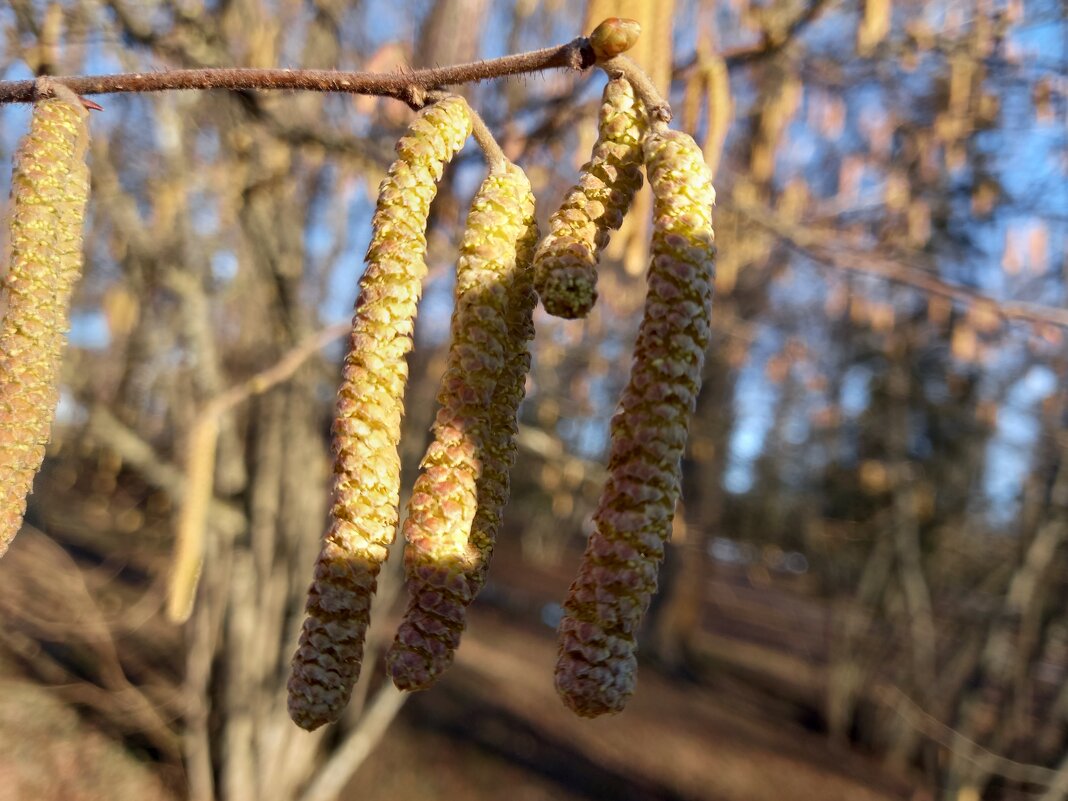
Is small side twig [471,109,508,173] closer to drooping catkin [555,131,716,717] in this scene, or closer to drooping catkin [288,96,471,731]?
drooping catkin [288,96,471,731]

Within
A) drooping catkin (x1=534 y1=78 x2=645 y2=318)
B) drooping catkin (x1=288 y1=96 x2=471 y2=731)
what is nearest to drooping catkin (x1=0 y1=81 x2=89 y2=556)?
drooping catkin (x1=288 y1=96 x2=471 y2=731)

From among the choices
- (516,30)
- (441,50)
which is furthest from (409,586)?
(516,30)

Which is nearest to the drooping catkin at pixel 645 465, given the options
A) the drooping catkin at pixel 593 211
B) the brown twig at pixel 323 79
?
the drooping catkin at pixel 593 211

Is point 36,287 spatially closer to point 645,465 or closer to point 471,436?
point 471,436

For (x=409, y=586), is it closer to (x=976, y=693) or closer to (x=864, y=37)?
(x=864, y=37)

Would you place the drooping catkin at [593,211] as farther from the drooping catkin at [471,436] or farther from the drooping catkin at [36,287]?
the drooping catkin at [36,287]

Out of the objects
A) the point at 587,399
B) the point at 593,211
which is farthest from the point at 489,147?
the point at 587,399

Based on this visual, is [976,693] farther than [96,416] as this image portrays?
Yes
